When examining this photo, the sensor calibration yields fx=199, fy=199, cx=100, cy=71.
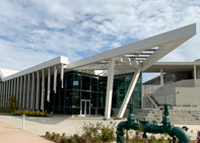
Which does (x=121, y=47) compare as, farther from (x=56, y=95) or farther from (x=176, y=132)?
(x=56, y=95)

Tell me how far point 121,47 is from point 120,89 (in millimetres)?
10922

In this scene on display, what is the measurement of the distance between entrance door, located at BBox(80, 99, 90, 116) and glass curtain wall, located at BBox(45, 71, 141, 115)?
1.35ft

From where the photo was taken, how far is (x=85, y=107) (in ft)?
88.2

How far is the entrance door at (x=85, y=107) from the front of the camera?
26.6m

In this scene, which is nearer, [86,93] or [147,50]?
[147,50]

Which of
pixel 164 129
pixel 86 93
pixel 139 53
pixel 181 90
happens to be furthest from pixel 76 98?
pixel 164 129

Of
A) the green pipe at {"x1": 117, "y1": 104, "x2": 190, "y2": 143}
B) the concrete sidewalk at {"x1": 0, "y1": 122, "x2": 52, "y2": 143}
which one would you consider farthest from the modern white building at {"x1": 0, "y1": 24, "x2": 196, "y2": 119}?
the green pipe at {"x1": 117, "y1": 104, "x2": 190, "y2": 143}

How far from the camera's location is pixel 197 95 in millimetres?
23781

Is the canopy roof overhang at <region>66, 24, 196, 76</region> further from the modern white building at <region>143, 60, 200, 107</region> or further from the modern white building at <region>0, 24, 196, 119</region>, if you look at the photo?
the modern white building at <region>143, 60, 200, 107</region>

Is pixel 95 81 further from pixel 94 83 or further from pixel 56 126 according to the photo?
pixel 56 126

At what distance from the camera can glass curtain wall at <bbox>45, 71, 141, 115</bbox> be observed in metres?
26.1

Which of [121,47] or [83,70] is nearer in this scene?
[121,47]

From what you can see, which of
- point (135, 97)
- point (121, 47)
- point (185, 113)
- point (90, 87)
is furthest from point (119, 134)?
point (90, 87)

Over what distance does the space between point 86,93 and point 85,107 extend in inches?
74.3
